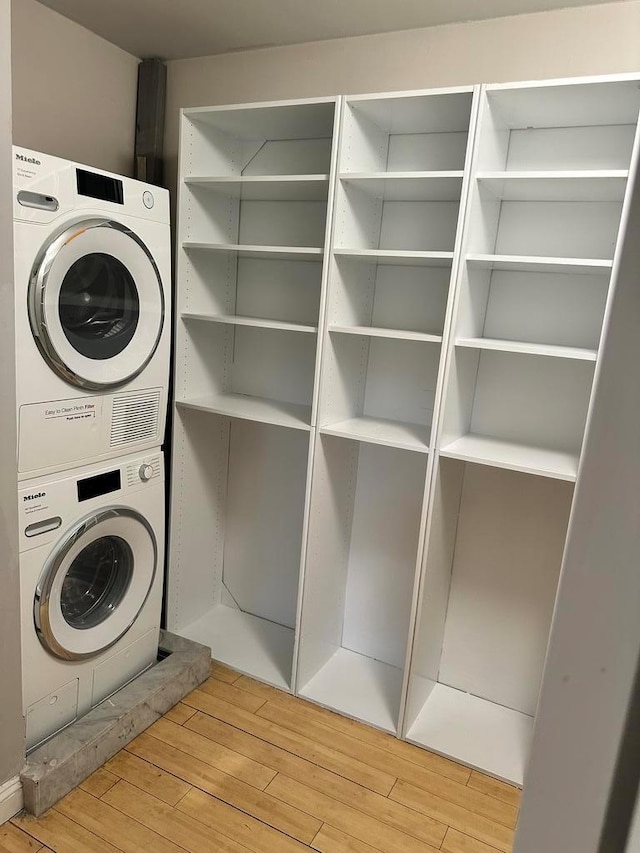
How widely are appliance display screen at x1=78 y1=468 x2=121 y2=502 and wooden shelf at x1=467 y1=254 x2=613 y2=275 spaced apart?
4.51 feet

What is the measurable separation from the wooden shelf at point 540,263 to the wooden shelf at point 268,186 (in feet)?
2.04

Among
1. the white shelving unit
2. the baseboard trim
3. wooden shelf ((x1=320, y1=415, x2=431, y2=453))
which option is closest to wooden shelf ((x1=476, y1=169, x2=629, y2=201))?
the white shelving unit

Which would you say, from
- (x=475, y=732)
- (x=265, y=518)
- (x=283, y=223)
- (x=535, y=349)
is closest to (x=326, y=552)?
(x=265, y=518)

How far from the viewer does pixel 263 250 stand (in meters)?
2.24

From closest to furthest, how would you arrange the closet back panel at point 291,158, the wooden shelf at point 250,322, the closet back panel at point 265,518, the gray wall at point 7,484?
the gray wall at point 7,484
the wooden shelf at point 250,322
the closet back panel at point 291,158
the closet back panel at point 265,518

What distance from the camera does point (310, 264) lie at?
2582mm

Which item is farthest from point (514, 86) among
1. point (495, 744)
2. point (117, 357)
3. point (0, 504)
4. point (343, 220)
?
point (495, 744)

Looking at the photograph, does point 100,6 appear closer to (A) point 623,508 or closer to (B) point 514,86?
(B) point 514,86

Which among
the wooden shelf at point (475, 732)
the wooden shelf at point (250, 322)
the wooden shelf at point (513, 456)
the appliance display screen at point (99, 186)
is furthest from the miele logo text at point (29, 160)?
the wooden shelf at point (475, 732)

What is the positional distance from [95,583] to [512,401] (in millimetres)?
1652

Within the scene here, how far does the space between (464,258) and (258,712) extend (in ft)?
5.96

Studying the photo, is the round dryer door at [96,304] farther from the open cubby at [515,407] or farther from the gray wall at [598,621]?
the gray wall at [598,621]

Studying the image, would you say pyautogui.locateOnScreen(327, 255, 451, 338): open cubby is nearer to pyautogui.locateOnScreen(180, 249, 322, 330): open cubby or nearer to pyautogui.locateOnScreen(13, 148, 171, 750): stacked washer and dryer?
pyautogui.locateOnScreen(180, 249, 322, 330): open cubby

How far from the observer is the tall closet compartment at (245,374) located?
2422 mm
